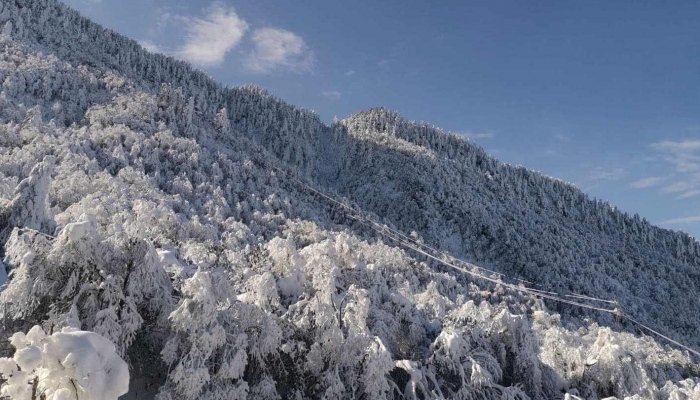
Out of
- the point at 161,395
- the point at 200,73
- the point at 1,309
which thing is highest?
the point at 200,73

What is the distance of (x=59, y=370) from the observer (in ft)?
17.0

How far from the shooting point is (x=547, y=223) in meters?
132

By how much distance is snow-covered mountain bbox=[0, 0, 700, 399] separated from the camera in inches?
387

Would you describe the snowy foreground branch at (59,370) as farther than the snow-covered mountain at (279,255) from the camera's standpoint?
No

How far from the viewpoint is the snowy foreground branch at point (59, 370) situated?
202 inches

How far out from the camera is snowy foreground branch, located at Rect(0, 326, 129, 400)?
16.8 ft

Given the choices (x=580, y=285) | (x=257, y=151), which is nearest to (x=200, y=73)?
(x=257, y=151)

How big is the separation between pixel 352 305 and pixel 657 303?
11919 centimetres

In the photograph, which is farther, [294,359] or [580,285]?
[580,285]

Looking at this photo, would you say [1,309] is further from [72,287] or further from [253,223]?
[253,223]

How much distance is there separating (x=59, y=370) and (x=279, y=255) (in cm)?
1090

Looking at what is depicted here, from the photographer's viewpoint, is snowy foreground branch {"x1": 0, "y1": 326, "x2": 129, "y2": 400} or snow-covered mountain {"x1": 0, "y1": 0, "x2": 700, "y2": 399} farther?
snow-covered mountain {"x1": 0, "y1": 0, "x2": 700, "y2": 399}

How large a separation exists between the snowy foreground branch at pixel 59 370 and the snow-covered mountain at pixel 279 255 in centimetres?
325

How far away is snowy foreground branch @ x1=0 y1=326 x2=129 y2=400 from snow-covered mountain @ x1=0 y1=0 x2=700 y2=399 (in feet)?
10.7
